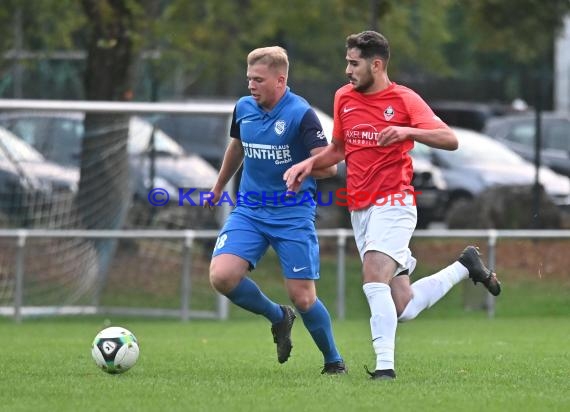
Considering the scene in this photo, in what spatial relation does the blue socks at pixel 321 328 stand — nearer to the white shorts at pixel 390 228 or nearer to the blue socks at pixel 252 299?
the blue socks at pixel 252 299

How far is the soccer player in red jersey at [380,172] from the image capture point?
7.71 m

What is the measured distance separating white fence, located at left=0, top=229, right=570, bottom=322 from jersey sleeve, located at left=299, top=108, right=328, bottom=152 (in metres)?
6.47

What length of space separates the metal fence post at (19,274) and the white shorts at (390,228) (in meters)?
7.17

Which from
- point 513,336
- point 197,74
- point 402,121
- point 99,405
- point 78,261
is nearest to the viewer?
point 99,405

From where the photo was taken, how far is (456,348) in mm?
10625

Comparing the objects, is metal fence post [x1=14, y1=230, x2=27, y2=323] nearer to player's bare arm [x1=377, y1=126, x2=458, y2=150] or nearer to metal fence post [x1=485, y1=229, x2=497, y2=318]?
metal fence post [x1=485, y1=229, x2=497, y2=318]

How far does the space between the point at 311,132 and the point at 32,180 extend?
795 centimetres

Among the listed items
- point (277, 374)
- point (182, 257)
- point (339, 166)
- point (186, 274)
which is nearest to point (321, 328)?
point (277, 374)

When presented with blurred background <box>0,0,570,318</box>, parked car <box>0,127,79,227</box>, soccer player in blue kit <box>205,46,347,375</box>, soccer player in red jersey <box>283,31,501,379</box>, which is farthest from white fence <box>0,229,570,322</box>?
soccer player in red jersey <box>283,31,501,379</box>

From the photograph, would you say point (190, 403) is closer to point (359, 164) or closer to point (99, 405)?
point (99, 405)

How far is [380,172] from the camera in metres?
7.92

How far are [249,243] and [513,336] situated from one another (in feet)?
15.3

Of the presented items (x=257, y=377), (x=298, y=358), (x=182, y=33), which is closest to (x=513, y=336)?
(x=298, y=358)

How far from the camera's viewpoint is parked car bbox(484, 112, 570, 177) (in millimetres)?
20672
